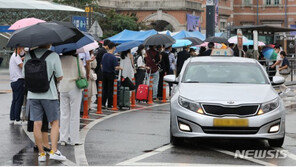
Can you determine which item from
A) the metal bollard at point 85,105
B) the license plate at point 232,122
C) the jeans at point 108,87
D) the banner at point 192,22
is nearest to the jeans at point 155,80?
the jeans at point 108,87

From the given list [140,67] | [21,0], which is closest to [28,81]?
[140,67]

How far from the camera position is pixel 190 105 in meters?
10.2

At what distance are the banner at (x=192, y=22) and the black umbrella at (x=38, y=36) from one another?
4822 cm

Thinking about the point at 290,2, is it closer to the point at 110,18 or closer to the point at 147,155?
the point at 110,18

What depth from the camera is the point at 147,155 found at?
9.66 m

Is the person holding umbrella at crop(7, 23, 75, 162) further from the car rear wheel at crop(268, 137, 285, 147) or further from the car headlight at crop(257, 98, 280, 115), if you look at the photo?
the car rear wheel at crop(268, 137, 285, 147)

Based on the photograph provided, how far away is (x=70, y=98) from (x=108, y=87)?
21.8ft

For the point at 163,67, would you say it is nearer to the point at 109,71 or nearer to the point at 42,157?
the point at 109,71

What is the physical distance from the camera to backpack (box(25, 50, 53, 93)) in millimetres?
8938

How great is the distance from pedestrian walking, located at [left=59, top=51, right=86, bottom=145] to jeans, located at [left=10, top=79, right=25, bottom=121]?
2.74 m

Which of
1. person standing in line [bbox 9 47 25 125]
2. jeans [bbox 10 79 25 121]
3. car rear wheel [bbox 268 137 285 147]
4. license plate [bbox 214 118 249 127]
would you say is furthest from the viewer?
jeans [bbox 10 79 25 121]

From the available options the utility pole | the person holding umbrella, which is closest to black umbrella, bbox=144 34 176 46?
the utility pole

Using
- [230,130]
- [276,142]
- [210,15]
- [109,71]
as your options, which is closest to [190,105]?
[230,130]

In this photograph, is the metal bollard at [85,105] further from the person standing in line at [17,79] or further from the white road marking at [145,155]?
the white road marking at [145,155]
